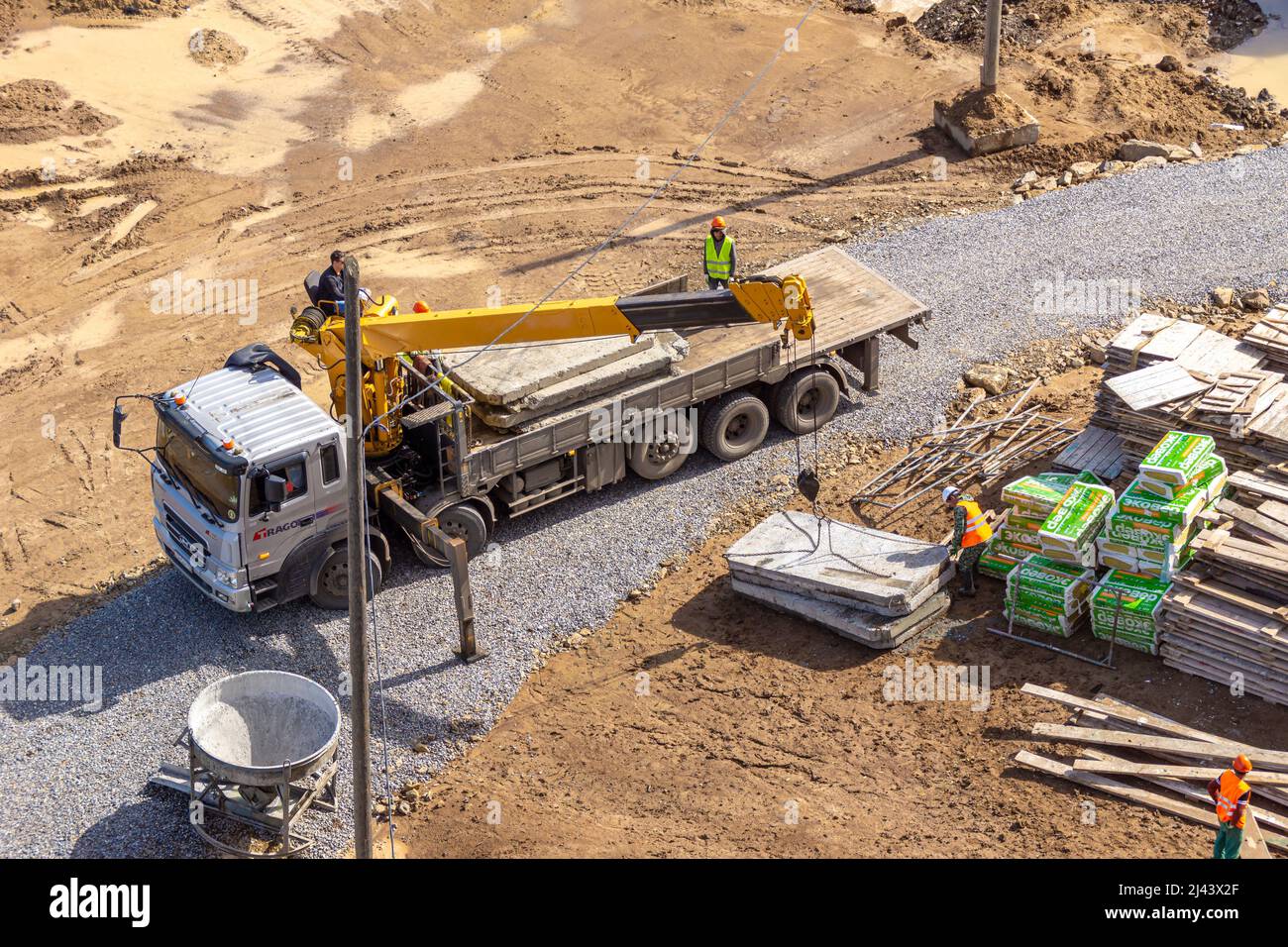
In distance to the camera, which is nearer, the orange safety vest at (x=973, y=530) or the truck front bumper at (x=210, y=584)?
the truck front bumper at (x=210, y=584)

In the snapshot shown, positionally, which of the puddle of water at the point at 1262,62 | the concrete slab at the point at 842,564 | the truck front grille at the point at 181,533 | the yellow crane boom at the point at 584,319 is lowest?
the concrete slab at the point at 842,564

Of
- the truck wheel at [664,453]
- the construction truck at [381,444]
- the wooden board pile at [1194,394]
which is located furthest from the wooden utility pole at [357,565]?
the wooden board pile at [1194,394]

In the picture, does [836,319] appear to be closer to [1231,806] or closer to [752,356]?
[752,356]

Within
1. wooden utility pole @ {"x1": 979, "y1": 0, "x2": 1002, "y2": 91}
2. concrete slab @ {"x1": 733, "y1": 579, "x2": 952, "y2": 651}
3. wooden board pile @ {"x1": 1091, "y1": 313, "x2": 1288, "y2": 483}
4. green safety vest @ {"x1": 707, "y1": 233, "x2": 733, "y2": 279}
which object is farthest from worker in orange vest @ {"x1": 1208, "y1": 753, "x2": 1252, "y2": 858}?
wooden utility pole @ {"x1": 979, "y1": 0, "x2": 1002, "y2": 91}

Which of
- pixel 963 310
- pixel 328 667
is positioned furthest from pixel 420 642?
pixel 963 310

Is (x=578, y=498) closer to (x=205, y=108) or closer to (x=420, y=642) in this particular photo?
(x=420, y=642)

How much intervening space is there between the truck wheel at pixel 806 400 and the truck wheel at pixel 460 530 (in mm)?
4725

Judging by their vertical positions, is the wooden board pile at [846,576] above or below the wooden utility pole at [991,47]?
below

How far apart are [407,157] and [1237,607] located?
19.5 m

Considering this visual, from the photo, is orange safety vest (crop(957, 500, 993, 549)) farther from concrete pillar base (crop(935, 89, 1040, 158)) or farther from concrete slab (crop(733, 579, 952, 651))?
concrete pillar base (crop(935, 89, 1040, 158))

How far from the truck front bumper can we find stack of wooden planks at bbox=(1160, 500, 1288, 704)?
10.3 metres

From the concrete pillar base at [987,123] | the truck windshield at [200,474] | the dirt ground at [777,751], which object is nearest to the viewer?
the dirt ground at [777,751]

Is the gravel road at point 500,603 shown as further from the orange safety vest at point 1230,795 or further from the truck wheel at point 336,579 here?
the orange safety vest at point 1230,795

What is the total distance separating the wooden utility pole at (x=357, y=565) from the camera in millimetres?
11727
